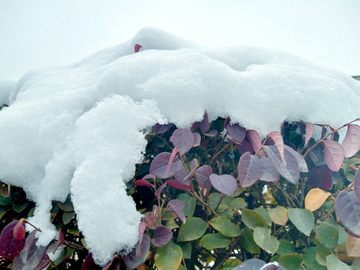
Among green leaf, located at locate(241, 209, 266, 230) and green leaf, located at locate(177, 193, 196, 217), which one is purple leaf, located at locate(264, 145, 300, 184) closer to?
green leaf, located at locate(241, 209, 266, 230)

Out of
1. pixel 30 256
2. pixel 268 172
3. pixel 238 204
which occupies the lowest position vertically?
pixel 30 256

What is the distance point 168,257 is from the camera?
1.42 ft

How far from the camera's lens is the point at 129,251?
41 cm

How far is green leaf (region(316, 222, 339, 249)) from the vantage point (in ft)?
1.47

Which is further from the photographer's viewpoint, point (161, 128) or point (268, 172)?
point (161, 128)

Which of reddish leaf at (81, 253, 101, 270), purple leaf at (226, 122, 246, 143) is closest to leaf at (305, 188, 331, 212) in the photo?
purple leaf at (226, 122, 246, 143)

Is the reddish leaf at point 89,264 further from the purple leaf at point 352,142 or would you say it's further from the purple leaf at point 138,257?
the purple leaf at point 352,142

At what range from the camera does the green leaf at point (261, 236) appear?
1.39ft

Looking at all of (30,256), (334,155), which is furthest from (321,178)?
(30,256)

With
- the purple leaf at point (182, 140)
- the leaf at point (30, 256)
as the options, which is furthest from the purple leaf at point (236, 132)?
the leaf at point (30, 256)

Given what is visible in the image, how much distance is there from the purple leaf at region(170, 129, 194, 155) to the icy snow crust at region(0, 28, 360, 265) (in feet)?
0.21

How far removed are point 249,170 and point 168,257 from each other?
256 mm

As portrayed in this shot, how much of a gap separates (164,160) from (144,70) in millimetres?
366

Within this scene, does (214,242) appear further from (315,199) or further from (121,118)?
(121,118)
